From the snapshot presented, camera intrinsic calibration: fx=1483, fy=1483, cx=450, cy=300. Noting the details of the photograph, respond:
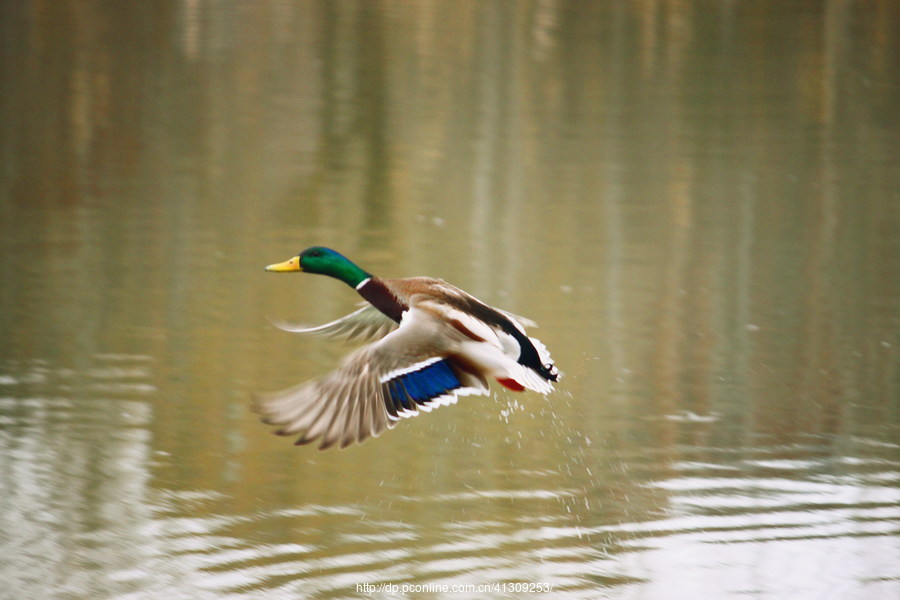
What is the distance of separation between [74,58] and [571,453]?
1618cm

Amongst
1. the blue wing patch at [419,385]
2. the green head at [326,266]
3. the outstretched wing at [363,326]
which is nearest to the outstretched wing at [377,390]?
the blue wing patch at [419,385]

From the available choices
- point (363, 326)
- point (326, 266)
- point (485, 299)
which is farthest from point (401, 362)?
point (485, 299)

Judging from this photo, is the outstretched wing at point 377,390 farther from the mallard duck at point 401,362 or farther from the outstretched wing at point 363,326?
the outstretched wing at point 363,326

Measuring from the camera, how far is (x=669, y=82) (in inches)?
758

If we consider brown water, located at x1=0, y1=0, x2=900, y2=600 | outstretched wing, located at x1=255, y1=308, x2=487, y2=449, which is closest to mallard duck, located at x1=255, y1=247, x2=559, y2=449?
outstretched wing, located at x1=255, y1=308, x2=487, y2=449

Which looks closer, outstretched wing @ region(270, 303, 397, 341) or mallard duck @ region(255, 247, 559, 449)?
mallard duck @ region(255, 247, 559, 449)

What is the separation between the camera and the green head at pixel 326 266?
560 centimetres

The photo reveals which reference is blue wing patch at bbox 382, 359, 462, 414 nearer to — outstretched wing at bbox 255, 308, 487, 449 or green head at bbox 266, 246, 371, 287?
outstretched wing at bbox 255, 308, 487, 449

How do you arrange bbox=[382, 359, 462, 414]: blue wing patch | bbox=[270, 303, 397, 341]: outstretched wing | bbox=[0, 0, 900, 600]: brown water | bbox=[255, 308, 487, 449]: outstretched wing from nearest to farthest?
bbox=[255, 308, 487, 449]: outstretched wing, bbox=[382, 359, 462, 414]: blue wing patch, bbox=[0, 0, 900, 600]: brown water, bbox=[270, 303, 397, 341]: outstretched wing

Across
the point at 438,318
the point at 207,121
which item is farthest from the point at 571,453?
the point at 207,121

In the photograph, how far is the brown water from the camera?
537cm

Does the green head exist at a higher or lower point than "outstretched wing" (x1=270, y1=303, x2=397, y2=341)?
higher

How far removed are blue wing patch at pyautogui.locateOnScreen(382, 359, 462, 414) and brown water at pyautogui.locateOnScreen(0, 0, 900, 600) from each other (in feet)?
2.08

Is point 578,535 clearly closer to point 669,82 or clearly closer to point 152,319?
point 152,319
